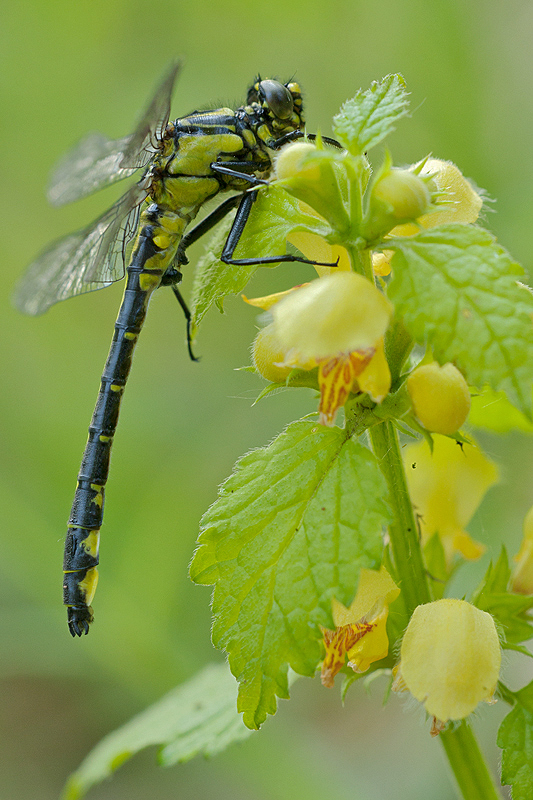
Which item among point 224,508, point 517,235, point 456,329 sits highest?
point 517,235

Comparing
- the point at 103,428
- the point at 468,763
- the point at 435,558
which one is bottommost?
the point at 468,763

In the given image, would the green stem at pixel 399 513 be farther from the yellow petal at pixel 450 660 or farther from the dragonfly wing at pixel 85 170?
the dragonfly wing at pixel 85 170

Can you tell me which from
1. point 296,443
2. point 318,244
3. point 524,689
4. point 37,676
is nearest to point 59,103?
point 37,676

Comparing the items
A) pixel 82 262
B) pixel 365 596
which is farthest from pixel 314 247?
pixel 82 262

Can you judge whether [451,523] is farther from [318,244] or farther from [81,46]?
[81,46]

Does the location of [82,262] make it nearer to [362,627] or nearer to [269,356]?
[269,356]

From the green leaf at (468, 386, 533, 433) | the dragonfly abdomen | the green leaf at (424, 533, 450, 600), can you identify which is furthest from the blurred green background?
the dragonfly abdomen

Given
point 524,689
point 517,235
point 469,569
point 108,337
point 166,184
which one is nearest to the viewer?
point 524,689
